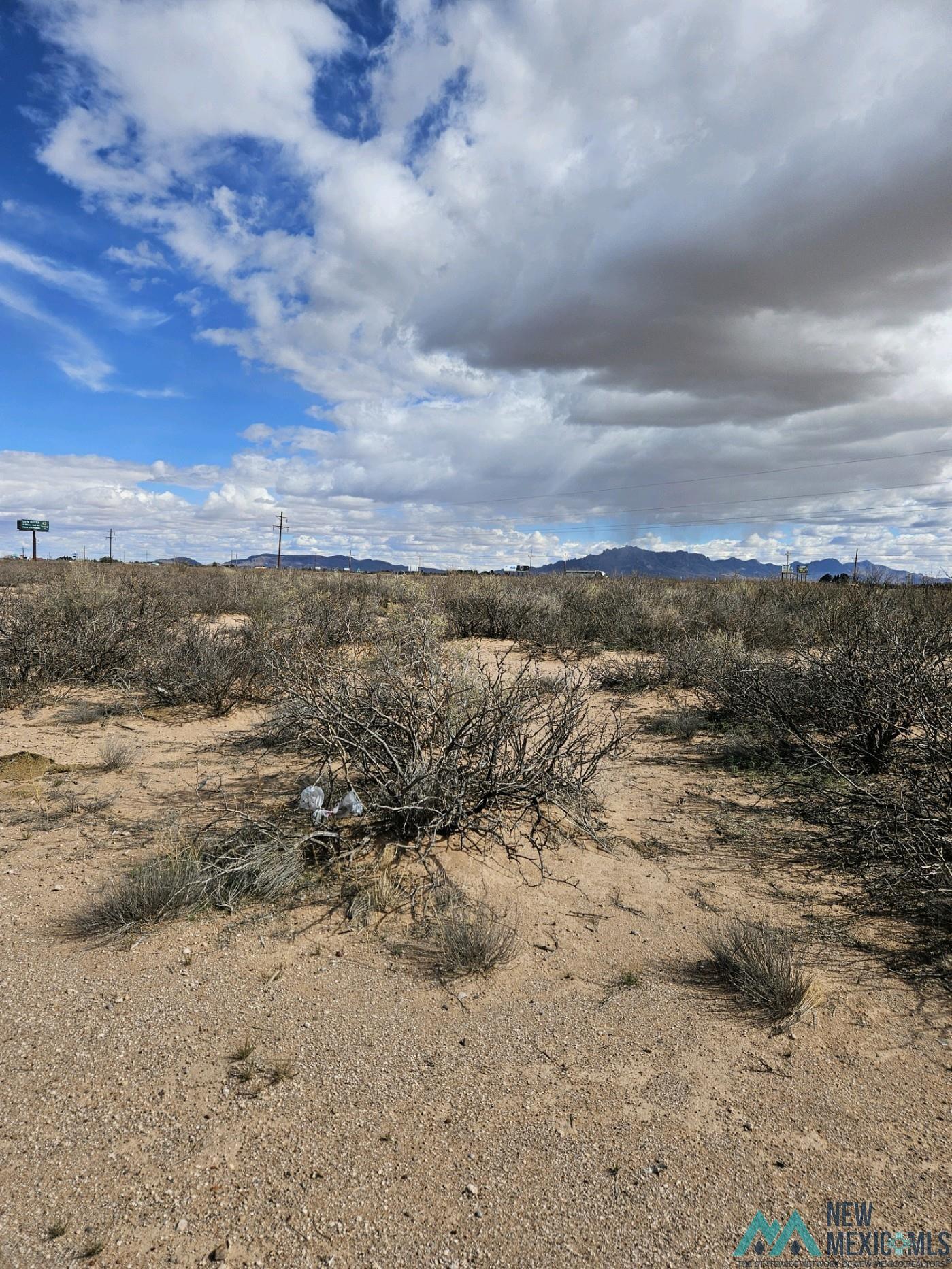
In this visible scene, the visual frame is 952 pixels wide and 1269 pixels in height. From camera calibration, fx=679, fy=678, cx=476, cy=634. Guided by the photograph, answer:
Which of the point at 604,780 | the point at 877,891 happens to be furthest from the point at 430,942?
the point at 604,780

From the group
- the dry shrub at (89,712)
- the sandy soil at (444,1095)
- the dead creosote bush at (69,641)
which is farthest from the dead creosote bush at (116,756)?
the dead creosote bush at (69,641)

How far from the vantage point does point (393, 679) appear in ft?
17.8

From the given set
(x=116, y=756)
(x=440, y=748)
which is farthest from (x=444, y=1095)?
(x=116, y=756)

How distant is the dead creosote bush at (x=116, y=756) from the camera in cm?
705

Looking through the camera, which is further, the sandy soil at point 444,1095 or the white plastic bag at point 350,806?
the white plastic bag at point 350,806
